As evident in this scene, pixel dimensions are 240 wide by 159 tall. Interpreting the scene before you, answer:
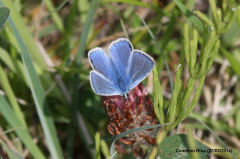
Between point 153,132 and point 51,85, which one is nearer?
point 153,132

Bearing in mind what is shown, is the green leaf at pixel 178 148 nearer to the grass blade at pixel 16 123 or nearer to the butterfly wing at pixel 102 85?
the butterfly wing at pixel 102 85

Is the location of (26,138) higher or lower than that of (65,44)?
lower

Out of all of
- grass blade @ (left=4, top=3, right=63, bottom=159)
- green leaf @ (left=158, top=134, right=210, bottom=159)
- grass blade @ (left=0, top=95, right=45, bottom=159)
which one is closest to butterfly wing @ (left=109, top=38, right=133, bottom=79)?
green leaf @ (left=158, top=134, right=210, bottom=159)

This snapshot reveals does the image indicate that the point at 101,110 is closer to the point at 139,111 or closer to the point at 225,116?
the point at 139,111

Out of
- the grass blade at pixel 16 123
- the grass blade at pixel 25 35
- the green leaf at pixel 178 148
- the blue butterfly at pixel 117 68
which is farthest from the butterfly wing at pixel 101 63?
the grass blade at pixel 25 35

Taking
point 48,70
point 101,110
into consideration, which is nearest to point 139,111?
point 101,110

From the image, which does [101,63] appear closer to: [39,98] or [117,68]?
[117,68]

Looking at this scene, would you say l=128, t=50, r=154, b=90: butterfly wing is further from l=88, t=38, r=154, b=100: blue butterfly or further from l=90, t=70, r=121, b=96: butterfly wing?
l=90, t=70, r=121, b=96: butterfly wing
